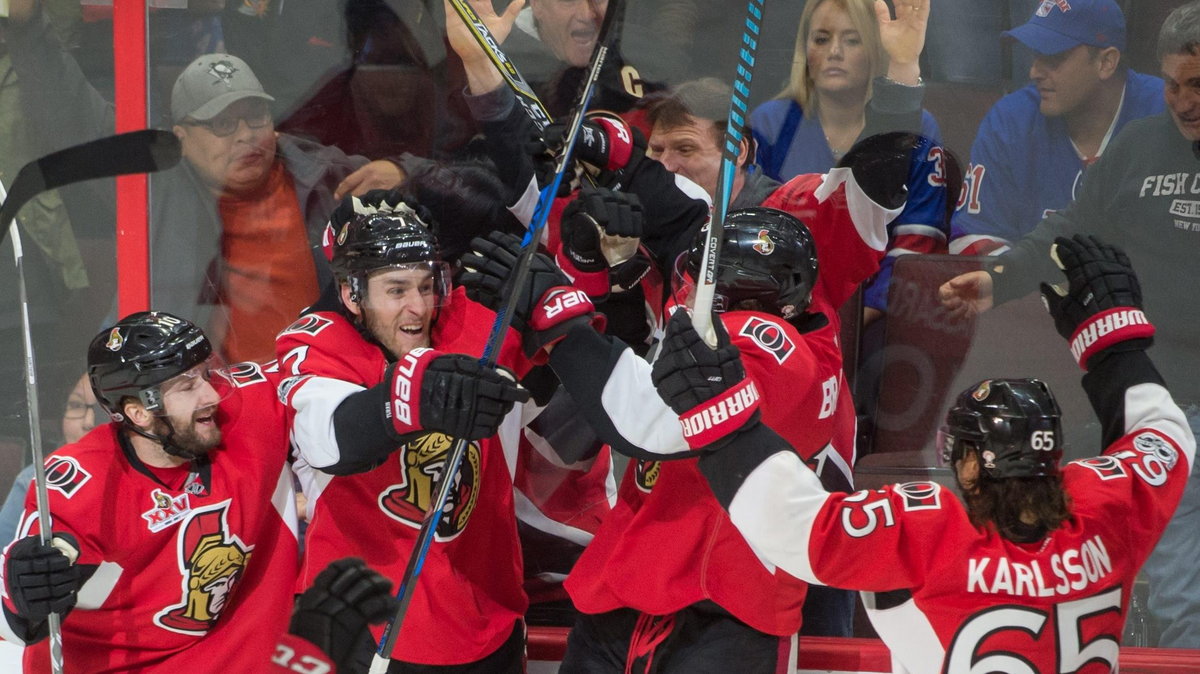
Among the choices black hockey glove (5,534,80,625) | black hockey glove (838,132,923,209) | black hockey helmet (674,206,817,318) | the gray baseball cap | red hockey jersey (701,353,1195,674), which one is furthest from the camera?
the gray baseball cap

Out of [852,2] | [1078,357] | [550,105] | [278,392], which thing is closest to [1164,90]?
[852,2]

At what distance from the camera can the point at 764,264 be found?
2211 millimetres

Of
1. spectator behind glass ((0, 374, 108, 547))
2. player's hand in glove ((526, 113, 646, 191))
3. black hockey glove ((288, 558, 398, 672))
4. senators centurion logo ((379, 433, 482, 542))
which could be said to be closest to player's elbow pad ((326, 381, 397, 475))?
senators centurion logo ((379, 433, 482, 542))

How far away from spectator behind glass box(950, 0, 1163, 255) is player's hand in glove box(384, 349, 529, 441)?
1.43 m

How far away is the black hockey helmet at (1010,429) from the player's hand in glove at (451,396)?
71 cm

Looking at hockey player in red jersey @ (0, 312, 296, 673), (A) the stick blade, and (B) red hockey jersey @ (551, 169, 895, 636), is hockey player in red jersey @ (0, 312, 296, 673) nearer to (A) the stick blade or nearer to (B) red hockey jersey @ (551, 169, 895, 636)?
(A) the stick blade

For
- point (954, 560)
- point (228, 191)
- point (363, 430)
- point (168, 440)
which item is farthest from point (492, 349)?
point (228, 191)

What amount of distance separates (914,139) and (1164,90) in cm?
56

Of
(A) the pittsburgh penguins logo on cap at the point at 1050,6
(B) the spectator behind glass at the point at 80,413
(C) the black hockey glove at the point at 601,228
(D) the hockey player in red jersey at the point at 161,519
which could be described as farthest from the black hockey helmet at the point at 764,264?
(B) the spectator behind glass at the point at 80,413

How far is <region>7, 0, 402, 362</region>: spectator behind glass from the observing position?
313 centimetres

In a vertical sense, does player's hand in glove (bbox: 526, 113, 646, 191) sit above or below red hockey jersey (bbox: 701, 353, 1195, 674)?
above

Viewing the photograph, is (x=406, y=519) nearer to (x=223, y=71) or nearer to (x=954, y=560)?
(x=954, y=560)

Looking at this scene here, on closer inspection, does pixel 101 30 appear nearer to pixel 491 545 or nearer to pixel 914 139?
pixel 491 545

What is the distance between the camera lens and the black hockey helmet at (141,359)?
2266mm
